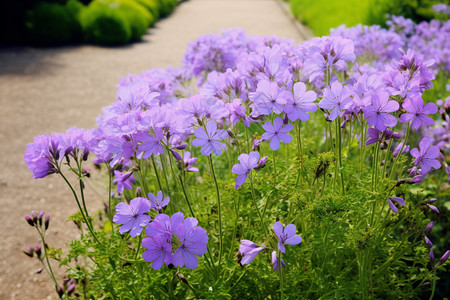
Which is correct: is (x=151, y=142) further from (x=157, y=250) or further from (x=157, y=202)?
(x=157, y=250)

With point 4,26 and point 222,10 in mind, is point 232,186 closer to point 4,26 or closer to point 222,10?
point 4,26

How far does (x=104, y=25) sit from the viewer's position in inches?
439

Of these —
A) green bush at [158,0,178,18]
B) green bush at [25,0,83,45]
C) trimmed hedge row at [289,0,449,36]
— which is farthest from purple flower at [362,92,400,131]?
green bush at [158,0,178,18]

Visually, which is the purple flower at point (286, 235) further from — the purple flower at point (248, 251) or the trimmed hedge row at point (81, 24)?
the trimmed hedge row at point (81, 24)

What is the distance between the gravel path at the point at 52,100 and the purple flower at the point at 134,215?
1780 mm

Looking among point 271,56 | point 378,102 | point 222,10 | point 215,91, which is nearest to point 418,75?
point 378,102

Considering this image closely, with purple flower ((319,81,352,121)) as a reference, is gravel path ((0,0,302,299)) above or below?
below

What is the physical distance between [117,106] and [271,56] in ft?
2.23

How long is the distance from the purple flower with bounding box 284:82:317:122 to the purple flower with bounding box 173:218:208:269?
52 centimetres

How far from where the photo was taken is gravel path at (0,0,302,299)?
342 centimetres

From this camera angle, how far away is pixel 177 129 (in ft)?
4.82

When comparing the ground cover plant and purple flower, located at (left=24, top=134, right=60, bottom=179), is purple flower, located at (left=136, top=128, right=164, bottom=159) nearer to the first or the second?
the ground cover plant

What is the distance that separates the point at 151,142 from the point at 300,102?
549mm

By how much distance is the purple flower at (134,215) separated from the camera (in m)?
1.39
